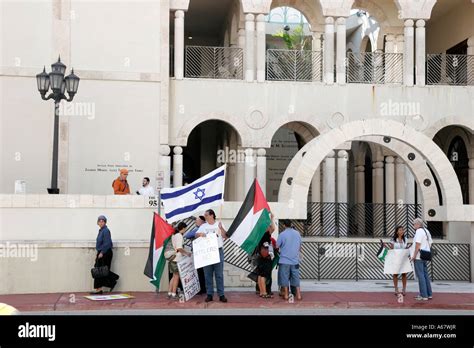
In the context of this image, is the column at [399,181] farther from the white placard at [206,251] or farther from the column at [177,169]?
the white placard at [206,251]

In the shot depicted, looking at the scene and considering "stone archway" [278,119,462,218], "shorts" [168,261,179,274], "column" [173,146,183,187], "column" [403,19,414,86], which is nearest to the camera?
"shorts" [168,261,179,274]

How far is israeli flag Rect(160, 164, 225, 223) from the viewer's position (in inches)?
586

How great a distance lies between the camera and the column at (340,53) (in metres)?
24.5

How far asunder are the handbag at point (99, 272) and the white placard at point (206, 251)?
2068mm

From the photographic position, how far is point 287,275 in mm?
14555

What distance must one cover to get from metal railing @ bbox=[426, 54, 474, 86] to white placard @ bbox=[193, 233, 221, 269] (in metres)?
A: 15.3

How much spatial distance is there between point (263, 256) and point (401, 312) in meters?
3.11

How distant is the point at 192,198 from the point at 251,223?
1413 millimetres

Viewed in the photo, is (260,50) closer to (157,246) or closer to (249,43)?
(249,43)

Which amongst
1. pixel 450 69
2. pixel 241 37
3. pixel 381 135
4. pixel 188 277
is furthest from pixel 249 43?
pixel 188 277

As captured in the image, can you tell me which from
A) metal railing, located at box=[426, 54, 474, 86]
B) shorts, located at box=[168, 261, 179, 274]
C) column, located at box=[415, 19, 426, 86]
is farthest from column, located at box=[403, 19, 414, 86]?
shorts, located at box=[168, 261, 179, 274]

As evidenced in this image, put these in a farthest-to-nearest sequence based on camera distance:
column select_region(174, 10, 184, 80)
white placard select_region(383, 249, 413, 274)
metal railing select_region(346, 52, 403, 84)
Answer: metal railing select_region(346, 52, 403, 84) < column select_region(174, 10, 184, 80) < white placard select_region(383, 249, 413, 274)

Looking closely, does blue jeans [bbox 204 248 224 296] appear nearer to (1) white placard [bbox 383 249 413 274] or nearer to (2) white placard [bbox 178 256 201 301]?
(2) white placard [bbox 178 256 201 301]

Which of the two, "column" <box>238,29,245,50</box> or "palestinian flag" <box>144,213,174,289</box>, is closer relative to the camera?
"palestinian flag" <box>144,213,174,289</box>
